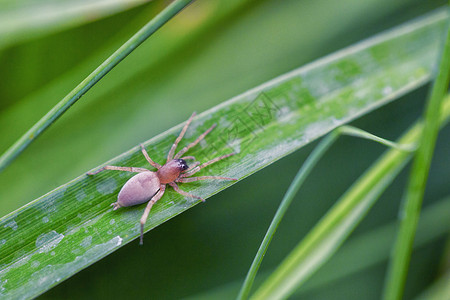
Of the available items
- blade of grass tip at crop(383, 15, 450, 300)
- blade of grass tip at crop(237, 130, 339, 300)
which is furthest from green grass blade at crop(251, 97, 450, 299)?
blade of grass tip at crop(237, 130, 339, 300)

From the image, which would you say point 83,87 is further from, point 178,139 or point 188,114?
point 188,114

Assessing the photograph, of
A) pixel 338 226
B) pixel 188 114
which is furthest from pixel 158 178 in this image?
pixel 338 226

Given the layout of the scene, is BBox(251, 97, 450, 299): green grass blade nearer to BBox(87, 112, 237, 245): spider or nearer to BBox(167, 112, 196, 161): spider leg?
BBox(87, 112, 237, 245): spider

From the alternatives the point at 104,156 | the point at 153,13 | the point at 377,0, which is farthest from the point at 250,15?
the point at 104,156

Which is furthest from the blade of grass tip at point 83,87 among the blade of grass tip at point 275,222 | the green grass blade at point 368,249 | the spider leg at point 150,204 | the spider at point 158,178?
the green grass blade at point 368,249

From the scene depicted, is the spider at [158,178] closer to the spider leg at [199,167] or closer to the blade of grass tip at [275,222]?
the spider leg at [199,167]

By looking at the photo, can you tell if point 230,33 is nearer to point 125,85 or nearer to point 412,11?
point 125,85
